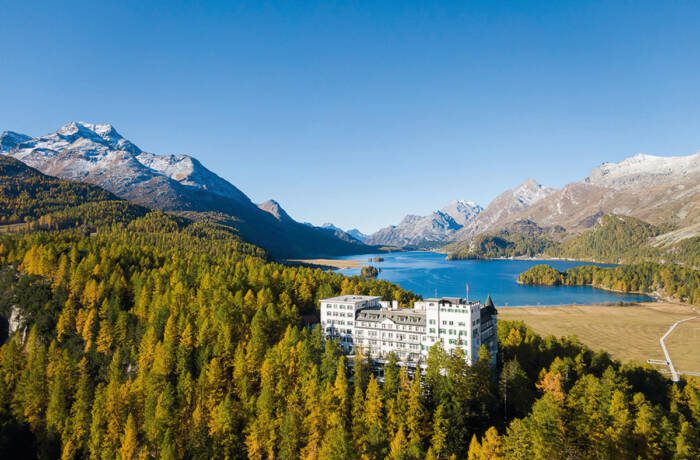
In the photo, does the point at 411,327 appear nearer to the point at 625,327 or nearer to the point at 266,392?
the point at 266,392

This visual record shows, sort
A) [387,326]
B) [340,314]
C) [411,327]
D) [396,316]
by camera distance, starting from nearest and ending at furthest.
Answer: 1. [411,327]
2. [387,326]
3. [396,316]
4. [340,314]

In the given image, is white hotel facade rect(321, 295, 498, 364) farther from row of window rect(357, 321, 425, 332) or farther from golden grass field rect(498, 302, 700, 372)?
golden grass field rect(498, 302, 700, 372)

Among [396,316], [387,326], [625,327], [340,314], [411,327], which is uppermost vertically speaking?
[396,316]

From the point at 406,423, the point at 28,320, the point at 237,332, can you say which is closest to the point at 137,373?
the point at 237,332

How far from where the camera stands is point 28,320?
98.6 m

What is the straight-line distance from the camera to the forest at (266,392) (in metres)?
60.0

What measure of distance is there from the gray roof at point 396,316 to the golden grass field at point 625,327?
65.2m

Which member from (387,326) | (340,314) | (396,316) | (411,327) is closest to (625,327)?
(411,327)

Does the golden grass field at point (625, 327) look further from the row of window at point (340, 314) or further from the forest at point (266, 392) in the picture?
the row of window at point (340, 314)

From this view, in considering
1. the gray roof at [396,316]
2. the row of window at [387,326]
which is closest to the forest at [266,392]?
the row of window at [387,326]

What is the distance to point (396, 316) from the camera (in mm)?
80812

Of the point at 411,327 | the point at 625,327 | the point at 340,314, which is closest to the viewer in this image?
the point at 411,327

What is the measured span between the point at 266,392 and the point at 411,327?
26305 millimetres

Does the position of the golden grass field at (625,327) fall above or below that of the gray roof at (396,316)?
below
